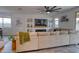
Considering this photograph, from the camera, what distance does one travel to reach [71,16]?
2693 millimetres

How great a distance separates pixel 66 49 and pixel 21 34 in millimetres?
1280

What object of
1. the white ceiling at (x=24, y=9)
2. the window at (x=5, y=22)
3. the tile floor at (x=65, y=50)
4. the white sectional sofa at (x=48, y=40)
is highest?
the white ceiling at (x=24, y=9)

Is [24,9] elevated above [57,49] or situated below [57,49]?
above

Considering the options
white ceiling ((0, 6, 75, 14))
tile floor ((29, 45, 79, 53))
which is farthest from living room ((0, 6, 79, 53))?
tile floor ((29, 45, 79, 53))

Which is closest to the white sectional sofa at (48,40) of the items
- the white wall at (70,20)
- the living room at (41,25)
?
the living room at (41,25)

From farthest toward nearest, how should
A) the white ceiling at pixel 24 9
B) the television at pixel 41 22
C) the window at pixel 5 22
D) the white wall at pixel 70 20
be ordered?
the television at pixel 41 22 → the white wall at pixel 70 20 → the window at pixel 5 22 → the white ceiling at pixel 24 9

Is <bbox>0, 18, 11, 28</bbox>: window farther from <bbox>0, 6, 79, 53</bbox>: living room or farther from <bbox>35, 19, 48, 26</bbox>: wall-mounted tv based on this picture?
<bbox>35, 19, 48, 26</bbox>: wall-mounted tv

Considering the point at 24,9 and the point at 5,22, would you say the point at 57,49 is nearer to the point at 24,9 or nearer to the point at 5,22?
the point at 24,9

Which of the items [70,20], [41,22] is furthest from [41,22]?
[70,20]

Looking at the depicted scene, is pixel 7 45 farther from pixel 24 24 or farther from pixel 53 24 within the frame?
pixel 53 24

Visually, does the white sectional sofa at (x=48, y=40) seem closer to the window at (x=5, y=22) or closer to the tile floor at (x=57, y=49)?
the tile floor at (x=57, y=49)

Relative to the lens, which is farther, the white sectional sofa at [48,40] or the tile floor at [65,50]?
the white sectional sofa at [48,40]
